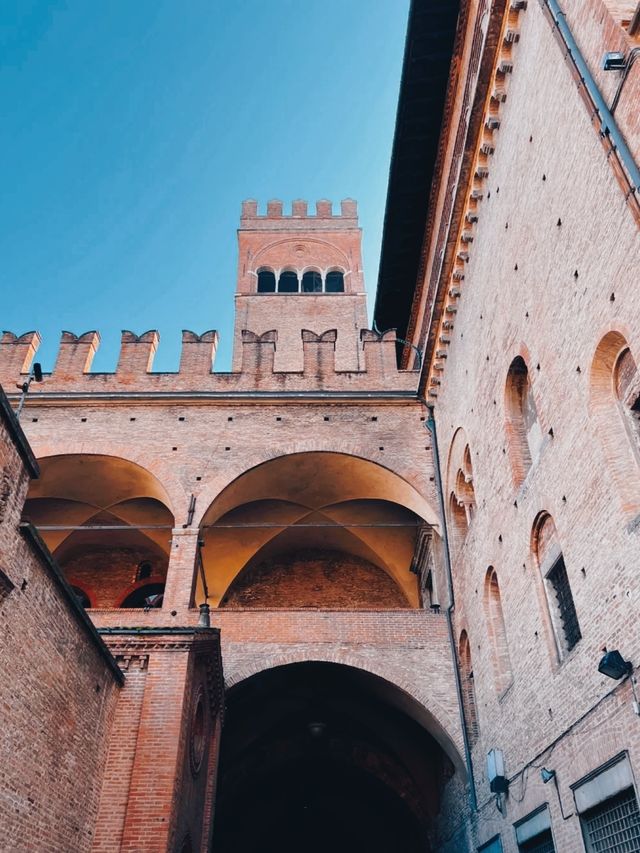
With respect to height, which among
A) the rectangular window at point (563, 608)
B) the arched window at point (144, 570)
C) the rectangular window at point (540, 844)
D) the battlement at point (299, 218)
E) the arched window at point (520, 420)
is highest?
the battlement at point (299, 218)

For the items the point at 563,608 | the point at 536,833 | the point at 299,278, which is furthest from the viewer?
the point at 299,278

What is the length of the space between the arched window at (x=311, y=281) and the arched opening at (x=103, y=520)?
47.0ft

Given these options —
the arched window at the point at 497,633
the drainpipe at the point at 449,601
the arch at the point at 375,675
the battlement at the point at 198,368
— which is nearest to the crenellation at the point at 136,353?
the battlement at the point at 198,368

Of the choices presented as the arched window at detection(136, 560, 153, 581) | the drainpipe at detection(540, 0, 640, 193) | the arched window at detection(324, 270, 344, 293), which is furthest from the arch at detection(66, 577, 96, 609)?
the arched window at detection(324, 270, 344, 293)

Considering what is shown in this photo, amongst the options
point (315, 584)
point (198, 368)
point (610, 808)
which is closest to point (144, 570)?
point (315, 584)

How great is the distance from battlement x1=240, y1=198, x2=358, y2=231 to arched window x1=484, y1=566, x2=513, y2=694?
21.8 m

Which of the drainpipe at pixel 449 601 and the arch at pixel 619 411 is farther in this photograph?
the drainpipe at pixel 449 601

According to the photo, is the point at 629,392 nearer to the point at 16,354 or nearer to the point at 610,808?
the point at 610,808

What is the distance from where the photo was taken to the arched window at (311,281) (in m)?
26.8

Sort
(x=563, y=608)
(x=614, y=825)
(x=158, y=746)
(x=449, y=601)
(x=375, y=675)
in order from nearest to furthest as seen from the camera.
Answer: (x=614, y=825) → (x=563, y=608) → (x=158, y=746) → (x=375, y=675) → (x=449, y=601)

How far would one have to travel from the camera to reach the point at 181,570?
1112 cm

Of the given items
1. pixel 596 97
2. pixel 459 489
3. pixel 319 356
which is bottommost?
pixel 596 97

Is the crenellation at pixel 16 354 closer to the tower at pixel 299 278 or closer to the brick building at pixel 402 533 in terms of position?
the brick building at pixel 402 533

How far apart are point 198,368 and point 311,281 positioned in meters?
14.0
